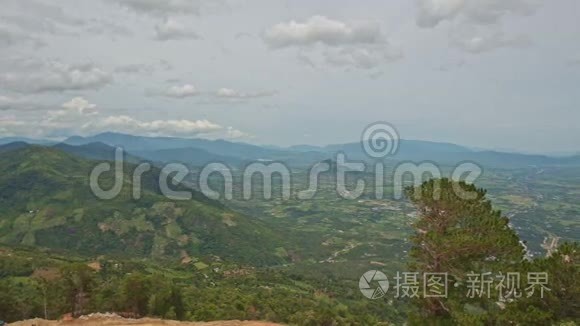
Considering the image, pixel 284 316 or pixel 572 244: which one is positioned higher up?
pixel 572 244

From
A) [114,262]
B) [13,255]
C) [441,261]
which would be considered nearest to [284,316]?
[441,261]

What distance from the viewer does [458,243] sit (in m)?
29.6

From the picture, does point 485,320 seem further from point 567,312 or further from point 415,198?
point 415,198

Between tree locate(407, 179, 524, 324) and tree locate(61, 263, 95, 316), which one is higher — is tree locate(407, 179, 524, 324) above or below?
above

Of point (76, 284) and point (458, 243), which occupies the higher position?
point (458, 243)

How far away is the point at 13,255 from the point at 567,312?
161931 millimetres

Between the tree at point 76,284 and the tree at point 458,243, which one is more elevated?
the tree at point 458,243

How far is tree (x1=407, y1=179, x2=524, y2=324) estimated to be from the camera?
96.8 feet

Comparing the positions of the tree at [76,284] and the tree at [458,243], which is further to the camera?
the tree at [76,284]

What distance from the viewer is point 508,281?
28.9 meters

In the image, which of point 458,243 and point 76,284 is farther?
point 76,284

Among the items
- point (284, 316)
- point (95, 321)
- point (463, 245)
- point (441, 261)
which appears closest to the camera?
point (463, 245)

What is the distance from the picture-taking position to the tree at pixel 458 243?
96.8ft

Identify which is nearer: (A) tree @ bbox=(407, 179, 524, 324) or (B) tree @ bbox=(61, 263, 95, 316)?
(A) tree @ bbox=(407, 179, 524, 324)
